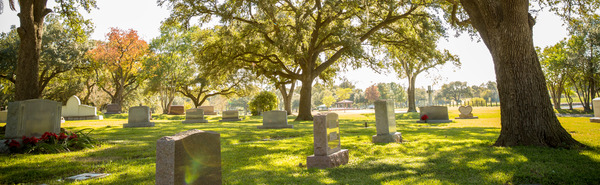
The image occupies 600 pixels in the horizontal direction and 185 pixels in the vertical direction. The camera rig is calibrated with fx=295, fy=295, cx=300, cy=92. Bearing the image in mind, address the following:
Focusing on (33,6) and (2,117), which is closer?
(33,6)

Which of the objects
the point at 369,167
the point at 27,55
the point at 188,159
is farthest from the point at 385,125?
the point at 27,55

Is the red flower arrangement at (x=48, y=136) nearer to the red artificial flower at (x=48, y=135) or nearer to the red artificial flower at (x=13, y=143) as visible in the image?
the red artificial flower at (x=48, y=135)

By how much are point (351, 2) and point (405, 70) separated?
2065cm

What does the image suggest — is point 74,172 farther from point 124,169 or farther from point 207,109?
point 207,109

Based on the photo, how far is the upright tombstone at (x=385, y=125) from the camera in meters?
8.87

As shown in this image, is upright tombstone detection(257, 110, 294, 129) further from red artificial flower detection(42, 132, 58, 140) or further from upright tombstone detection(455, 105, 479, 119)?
upright tombstone detection(455, 105, 479, 119)

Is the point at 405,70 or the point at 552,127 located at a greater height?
the point at 405,70

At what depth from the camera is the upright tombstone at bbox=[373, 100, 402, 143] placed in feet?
29.1

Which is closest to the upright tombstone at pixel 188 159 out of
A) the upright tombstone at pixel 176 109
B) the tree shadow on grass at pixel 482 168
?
the tree shadow on grass at pixel 482 168

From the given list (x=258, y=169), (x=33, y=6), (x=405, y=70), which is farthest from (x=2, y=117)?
(x=405, y=70)

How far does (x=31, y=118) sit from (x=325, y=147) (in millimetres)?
7882

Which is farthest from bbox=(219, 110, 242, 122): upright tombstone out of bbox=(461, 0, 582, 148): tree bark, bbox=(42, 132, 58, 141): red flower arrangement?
bbox=(461, 0, 582, 148): tree bark

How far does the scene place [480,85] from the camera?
123 meters

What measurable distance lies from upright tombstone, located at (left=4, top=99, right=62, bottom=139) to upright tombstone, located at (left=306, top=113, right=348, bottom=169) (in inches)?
294
